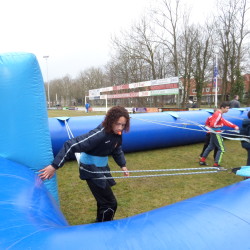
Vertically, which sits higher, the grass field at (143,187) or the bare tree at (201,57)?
the bare tree at (201,57)

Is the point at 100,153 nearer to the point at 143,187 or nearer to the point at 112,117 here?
the point at 112,117

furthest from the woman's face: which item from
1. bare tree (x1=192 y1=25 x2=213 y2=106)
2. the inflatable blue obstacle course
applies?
bare tree (x1=192 y1=25 x2=213 y2=106)

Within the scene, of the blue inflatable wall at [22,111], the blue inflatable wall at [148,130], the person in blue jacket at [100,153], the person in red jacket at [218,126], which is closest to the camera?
the person in blue jacket at [100,153]

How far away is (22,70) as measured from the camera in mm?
2395

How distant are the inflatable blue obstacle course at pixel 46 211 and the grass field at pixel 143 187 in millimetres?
978

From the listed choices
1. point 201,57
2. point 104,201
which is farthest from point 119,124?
point 201,57

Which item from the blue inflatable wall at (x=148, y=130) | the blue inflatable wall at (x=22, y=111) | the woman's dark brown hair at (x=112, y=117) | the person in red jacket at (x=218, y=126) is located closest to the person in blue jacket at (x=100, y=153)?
the woman's dark brown hair at (x=112, y=117)

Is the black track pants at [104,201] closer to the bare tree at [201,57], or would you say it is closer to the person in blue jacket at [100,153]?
the person in blue jacket at [100,153]

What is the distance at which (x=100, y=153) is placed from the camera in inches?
91.7

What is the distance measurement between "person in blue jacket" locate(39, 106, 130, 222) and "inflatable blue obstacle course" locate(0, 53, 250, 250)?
0.34 metres

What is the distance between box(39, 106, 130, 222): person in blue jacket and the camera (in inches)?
84.6

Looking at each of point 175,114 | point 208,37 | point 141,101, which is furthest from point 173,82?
point 208,37

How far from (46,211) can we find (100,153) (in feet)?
2.52

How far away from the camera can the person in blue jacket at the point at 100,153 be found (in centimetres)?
215
